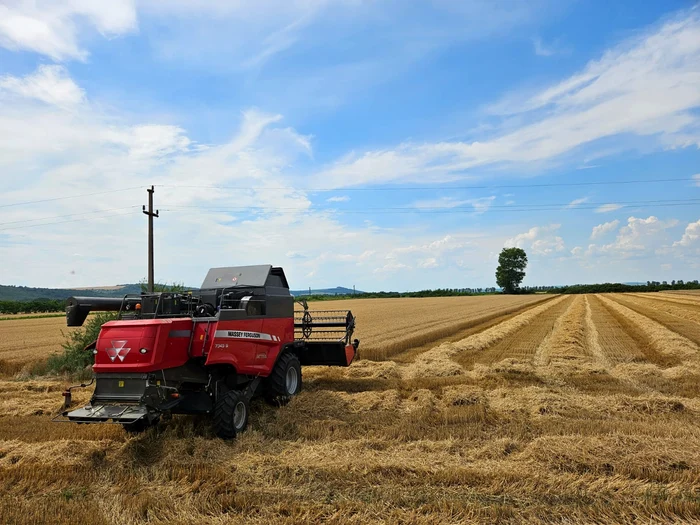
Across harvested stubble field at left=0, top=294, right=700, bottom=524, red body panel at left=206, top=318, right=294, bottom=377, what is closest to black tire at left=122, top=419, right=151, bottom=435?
harvested stubble field at left=0, top=294, right=700, bottom=524

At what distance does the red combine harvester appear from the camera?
6.57 m

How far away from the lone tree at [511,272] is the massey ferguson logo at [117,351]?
104 meters

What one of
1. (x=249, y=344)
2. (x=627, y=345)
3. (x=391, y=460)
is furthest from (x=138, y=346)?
(x=627, y=345)

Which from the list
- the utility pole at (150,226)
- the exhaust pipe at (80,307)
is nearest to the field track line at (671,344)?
the exhaust pipe at (80,307)

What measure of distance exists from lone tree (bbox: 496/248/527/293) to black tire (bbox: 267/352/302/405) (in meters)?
100

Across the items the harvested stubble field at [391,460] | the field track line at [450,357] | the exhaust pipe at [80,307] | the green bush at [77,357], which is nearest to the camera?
the harvested stubble field at [391,460]

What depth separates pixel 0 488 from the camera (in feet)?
17.9

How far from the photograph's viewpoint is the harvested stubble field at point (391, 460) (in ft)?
15.6

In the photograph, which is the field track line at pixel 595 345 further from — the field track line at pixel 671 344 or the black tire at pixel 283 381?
the black tire at pixel 283 381

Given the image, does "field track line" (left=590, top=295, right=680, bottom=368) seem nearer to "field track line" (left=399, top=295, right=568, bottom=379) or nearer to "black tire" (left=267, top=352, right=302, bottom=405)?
"field track line" (left=399, top=295, right=568, bottom=379)

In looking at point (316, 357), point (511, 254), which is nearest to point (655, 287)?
point (511, 254)

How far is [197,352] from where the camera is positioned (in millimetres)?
7191

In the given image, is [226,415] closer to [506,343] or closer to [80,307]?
[80,307]

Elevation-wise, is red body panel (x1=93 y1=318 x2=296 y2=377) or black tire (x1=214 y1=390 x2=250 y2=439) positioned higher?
red body panel (x1=93 y1=318 x2=296 y2=377)
